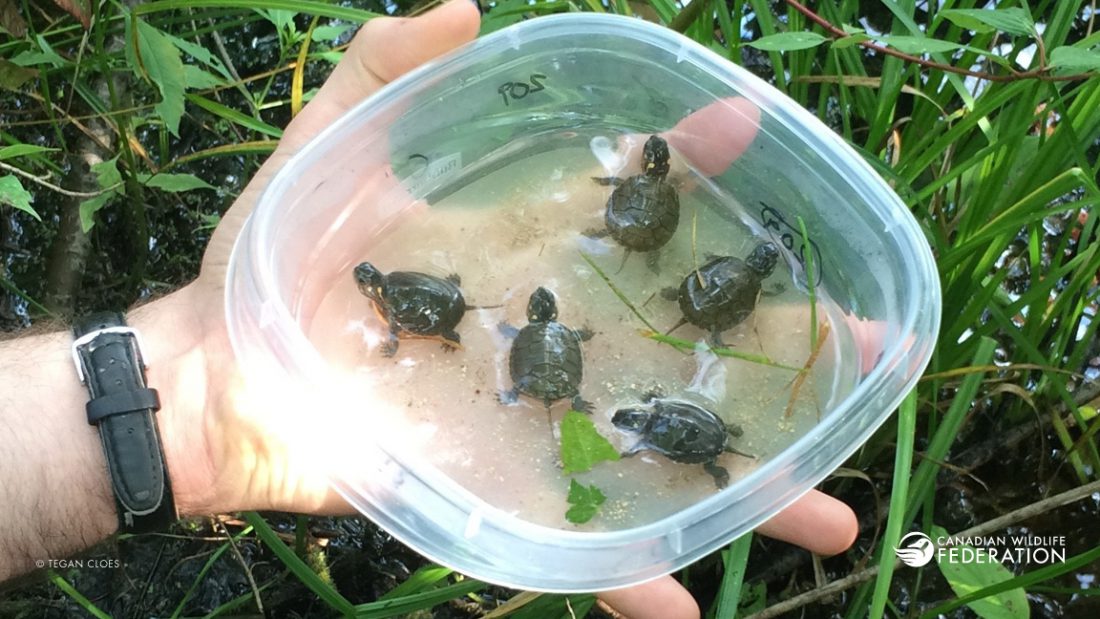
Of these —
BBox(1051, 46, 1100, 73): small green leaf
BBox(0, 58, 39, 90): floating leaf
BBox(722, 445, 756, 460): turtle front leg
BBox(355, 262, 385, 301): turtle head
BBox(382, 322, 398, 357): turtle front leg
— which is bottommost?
BBox(722, 445, 756, 460): turtle front leg

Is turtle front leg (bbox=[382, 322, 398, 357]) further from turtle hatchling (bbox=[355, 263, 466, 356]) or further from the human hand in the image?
the human hand

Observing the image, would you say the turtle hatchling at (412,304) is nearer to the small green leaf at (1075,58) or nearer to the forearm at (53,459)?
the forearm at (53,459)

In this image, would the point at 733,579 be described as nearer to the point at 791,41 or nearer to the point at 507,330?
the point at 507,330

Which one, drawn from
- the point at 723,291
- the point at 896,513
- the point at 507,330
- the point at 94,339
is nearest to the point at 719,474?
the point at 723,291

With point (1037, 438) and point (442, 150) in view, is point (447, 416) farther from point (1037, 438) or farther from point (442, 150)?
point (1037, 438)

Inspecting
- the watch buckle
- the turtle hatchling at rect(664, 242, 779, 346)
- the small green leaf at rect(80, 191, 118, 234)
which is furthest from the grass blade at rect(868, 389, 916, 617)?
the small green leaf at rect(80, 191, 118, 234)

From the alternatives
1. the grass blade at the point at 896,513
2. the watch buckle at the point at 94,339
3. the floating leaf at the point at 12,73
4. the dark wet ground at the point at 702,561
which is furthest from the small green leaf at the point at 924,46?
the floating leaf at the point at 12,73

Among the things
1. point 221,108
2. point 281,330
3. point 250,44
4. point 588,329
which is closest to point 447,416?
point 588,329
